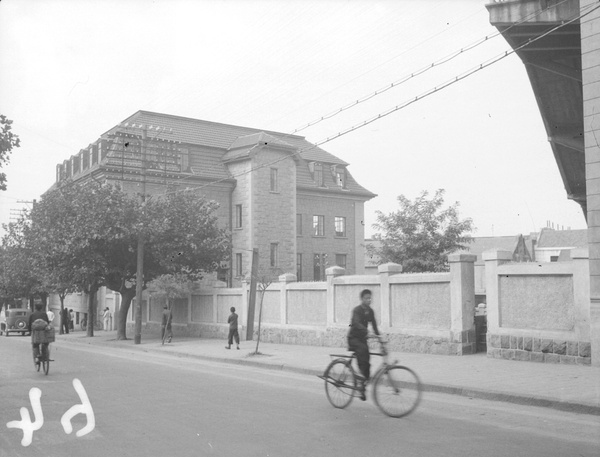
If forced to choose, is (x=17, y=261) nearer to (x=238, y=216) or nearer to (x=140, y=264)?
(x=238, y=216)

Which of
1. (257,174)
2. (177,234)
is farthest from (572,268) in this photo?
(257,174)

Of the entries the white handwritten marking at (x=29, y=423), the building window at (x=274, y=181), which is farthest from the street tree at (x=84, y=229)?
the white handwritten marking at (x=29, y=423)

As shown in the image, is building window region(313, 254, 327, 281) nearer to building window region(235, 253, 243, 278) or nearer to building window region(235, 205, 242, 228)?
building window region(235, 253, 243, 278)

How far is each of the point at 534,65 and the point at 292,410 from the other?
42.5 feet

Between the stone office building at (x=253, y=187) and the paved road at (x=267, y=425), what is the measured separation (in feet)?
90.8

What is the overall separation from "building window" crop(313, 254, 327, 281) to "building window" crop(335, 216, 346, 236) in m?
2.64

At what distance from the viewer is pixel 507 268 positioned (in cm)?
1681

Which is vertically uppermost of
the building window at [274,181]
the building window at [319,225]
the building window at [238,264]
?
the building window at [274,181]

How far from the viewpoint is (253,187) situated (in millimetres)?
43156

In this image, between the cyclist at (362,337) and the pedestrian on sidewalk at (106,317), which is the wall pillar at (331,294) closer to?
the cyclist at (362,337)

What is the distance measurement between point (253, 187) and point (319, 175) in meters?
9.14

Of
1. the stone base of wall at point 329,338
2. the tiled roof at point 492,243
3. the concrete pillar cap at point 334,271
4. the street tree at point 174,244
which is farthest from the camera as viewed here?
the tiled roof at point 492,243

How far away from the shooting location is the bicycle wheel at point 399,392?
9.25 meters

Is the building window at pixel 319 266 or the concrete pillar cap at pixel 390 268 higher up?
the building window at pixel 319 266
